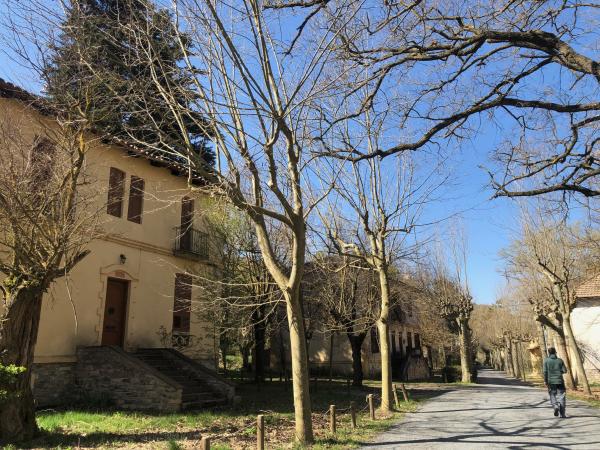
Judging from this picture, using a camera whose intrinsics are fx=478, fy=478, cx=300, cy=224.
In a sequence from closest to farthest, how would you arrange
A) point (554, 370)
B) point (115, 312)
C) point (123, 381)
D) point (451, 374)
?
point (554, 370) → point (123, 381) → point (115, 312) → point (451, 374)

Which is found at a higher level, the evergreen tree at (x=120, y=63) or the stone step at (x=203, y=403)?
the evergreen tree at (x=120, y=63)

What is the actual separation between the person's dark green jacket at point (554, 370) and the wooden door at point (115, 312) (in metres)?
12.7

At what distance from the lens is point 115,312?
621 inches

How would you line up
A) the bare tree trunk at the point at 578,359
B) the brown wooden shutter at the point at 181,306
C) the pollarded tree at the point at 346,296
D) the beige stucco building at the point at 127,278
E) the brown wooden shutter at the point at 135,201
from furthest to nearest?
the pollarded tree at the point at 346,296 → the bare tree trunk at the point at 578,359 → the brown wooden shutter at the point at 181,306 → the brown wooden shutter at the point at 135,201 → the beige stucco building at the point at 127,278

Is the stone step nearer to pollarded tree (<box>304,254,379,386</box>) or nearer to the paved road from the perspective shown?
the paved road

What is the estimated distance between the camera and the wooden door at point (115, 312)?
15.4m

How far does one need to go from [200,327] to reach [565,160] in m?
14.7

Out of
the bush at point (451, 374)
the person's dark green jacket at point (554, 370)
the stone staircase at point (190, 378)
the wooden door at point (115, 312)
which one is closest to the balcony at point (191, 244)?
the wooden door at point (115, 312)

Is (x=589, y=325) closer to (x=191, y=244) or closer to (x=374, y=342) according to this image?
(x=374, y=342)

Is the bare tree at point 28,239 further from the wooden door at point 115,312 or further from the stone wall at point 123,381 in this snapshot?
the wooden door at point 115,312

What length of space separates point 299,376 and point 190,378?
295 inches

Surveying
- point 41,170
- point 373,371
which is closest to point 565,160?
point 41,170

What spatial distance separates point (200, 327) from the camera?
63.0 ft

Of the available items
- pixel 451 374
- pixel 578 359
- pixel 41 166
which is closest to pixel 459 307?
pixel 451 374
